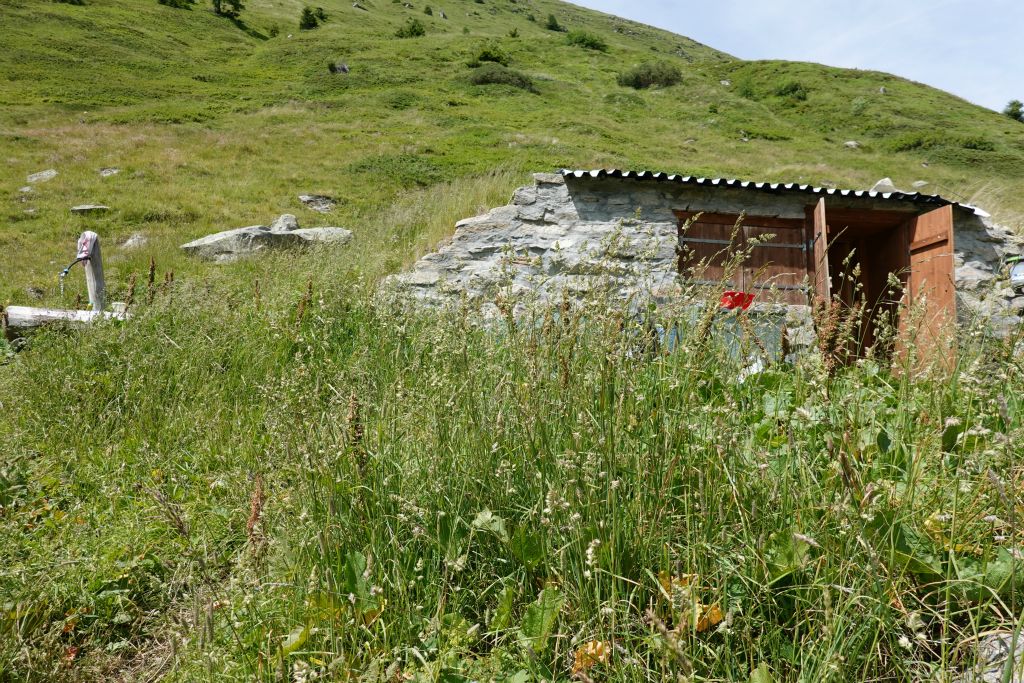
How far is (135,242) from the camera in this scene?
12008mm

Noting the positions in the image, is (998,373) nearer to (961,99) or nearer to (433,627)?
(433,627)

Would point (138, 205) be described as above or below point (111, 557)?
above

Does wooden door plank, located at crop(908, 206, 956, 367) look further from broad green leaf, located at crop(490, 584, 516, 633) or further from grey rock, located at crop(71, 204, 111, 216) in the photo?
grey rock, located at crop(71, 204, 111, 216)

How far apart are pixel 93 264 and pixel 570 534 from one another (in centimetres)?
781

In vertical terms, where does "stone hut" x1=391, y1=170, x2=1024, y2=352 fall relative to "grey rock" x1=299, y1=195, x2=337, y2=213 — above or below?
below

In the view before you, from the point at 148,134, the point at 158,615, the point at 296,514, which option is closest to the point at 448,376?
the point at 296,514

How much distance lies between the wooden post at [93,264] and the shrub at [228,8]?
5454 centimetres

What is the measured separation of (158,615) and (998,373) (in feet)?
12.6

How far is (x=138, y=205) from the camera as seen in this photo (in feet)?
46.4

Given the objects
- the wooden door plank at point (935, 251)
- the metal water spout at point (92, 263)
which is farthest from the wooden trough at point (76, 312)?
the wooden door plank at point (935, 251)

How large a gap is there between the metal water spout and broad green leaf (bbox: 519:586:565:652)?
24.3ft

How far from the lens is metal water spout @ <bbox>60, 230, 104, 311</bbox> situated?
7246 millimetres

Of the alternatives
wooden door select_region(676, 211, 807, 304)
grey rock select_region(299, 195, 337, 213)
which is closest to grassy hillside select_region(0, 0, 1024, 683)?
wooden door select_region(676, 211, 807, 304)

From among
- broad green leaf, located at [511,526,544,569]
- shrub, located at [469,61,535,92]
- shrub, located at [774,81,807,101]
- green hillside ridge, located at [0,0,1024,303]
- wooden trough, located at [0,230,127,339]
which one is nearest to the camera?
broad green leaf, located at [511,526,544,569]
